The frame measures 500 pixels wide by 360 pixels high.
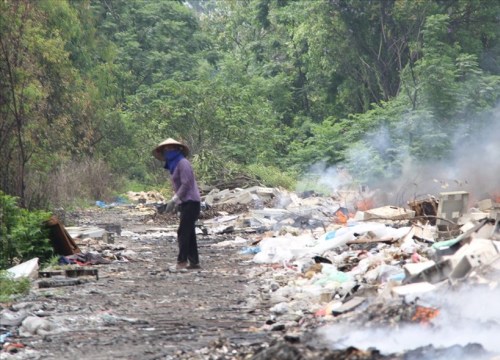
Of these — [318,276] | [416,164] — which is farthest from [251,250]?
[416,164]

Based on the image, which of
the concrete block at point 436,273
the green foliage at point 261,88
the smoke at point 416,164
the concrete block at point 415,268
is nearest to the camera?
the concrete block at point 436,273

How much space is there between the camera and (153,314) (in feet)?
26.9

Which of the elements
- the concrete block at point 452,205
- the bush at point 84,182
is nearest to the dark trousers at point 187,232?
the concrete block at point 452,205

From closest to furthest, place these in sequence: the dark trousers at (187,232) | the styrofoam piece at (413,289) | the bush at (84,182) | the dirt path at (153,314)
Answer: the dirt path at (153,314) → the styrofoam piece at (413,289) → the dark trousers at (187,232) → the bush at (84,182)

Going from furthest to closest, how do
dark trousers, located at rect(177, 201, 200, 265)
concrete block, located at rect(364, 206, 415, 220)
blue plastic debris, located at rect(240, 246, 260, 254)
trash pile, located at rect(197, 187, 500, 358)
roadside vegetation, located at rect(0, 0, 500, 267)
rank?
roadside vegetation, located at rect(0, 0, 500, 267), concrete block, located at rect(364, 206, 415, 220), blue plastic debris, located at rect(240, 246, 260, 254), dark trousers, located at rect(177, 201, 200, 265), trash pile, located at rect(197, 187, 500, 358)

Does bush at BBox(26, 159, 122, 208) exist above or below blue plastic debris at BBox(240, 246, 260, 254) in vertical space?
above

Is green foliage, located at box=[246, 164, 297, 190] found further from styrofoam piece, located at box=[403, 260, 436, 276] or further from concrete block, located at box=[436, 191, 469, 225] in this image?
styrofoam piece, located at box=[403, 260, 436, 276]

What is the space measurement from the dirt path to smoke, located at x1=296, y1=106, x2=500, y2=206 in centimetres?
→ 1065

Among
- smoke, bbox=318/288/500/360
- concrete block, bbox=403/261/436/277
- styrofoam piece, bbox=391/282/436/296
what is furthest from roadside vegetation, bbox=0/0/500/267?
smoke, bbox=318/288/500/360

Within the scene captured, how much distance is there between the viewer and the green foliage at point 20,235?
37.4 feet

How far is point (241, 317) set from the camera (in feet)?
26.1

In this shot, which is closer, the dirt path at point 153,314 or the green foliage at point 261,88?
the dirt path at point 153,314

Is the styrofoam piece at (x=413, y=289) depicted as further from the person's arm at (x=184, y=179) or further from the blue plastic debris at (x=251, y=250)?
the blue plastic debris at (x=251, y=250)

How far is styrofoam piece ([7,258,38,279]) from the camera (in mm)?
10083
